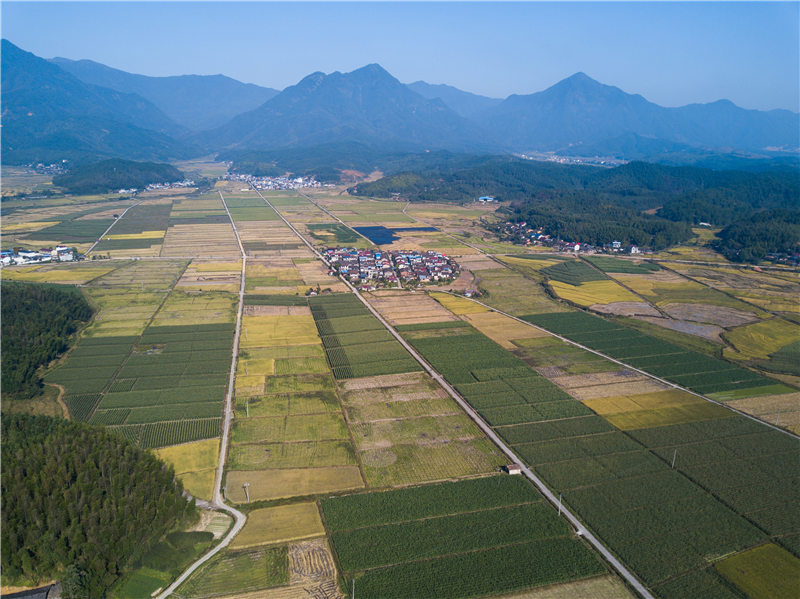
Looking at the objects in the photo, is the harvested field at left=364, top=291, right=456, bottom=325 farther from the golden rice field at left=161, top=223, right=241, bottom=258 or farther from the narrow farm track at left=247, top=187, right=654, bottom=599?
the golden rice field at left=161, top=223, right=241, bottom=258

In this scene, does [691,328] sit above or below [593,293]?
below

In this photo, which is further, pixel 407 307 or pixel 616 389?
pixel 407 307

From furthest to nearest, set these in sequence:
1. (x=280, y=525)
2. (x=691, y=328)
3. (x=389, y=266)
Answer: (x=389, y=266) < (x=691, y=328) < (x=280, y=525)

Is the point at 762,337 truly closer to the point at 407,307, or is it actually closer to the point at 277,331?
the point at 407,307

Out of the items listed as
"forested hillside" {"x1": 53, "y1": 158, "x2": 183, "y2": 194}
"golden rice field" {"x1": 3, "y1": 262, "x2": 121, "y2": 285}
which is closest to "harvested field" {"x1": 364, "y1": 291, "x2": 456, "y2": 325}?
"golden rice field" {"x1": 3, "y1": 262, "x2": 121, "y2": 285}

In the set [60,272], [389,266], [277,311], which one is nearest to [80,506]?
[277,311]

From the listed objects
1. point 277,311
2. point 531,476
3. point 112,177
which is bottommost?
point 531,476

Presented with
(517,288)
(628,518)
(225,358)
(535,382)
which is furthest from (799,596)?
(517,288)
